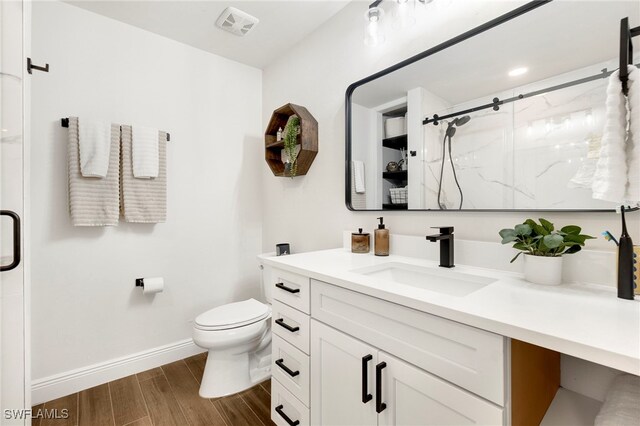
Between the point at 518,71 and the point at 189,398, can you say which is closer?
the point at 518,71

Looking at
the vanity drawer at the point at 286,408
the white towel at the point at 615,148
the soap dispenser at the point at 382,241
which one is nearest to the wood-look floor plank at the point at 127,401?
the vanity drawer at the point at 286,408

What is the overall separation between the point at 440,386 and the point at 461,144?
947 millimetres

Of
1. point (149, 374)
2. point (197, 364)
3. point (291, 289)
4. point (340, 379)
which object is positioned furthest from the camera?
point (197, 364)

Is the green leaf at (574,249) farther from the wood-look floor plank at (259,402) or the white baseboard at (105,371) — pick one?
the white baseboard at (105,371)

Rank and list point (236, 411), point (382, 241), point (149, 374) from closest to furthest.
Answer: point (382, 241)
point (236, 411)
point (149, 374)

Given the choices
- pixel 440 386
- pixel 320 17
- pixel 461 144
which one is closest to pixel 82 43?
pixel 320 17

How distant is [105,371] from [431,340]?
214cm

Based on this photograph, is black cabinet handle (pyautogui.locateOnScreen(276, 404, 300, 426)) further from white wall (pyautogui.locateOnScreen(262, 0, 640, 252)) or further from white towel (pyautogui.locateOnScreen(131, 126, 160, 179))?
white towel (pyautogui.locateOnScreen(131, 126, 160, 179))

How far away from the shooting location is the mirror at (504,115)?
37.0 inches

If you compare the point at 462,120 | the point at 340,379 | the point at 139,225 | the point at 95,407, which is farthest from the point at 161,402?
the point at 462,120

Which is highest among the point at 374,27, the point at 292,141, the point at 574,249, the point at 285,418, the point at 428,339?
the point at 374,27

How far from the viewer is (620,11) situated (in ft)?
2.91

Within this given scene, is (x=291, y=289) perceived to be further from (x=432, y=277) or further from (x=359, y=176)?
(x=359, y=176)

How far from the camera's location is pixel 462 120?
1247mm
